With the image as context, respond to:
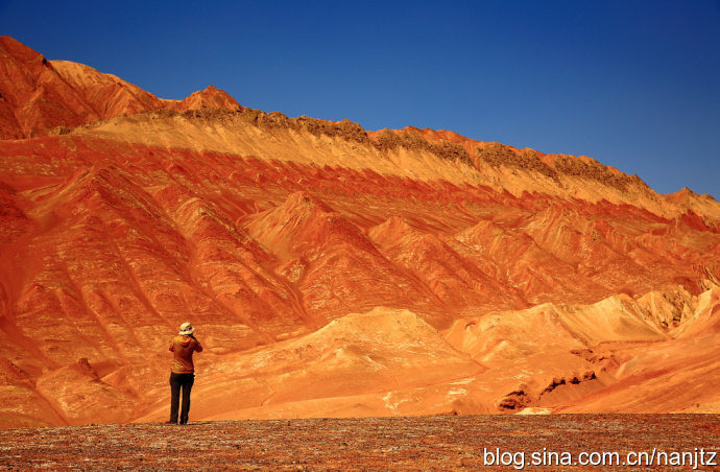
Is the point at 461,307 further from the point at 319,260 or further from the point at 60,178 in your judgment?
the point at 60,178

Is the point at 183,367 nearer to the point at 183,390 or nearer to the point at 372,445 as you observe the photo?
the point at 183,390

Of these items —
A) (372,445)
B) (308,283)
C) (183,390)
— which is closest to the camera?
(372,445)

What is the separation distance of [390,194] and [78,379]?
70.9m

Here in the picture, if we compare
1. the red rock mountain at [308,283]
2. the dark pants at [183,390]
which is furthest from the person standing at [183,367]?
the red rock mountain at [308,283]

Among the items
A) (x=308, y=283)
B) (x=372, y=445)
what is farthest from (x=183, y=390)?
(x=308, y=283)

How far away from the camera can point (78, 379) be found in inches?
1325

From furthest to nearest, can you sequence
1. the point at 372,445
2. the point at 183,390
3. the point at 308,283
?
the point at 308,283 < the point at 183,390 < the point at 372,445

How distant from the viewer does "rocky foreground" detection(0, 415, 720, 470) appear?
795 centimetres

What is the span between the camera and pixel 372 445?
924cm

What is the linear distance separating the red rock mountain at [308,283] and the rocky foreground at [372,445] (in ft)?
25.4

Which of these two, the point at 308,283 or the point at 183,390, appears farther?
the point at 308,283

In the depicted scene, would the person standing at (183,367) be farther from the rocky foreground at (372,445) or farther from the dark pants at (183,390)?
the rocky foreground at (372,445)

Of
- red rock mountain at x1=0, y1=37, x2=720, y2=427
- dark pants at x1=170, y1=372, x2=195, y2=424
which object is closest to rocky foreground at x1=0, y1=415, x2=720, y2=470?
dark pants at x1=170, y1=372, x2=195, y2=424

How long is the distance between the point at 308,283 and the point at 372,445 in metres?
50.0
